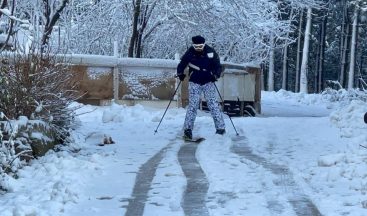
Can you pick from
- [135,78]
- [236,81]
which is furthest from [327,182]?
[236,81]

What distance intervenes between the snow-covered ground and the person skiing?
51cm

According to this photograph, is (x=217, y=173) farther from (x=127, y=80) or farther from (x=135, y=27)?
(x=135, y=27)

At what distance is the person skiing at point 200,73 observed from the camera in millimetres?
10578

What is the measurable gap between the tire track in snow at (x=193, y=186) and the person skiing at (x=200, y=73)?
1.95m

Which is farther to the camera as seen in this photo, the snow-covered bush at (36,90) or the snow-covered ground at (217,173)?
the snow-covered bush at (36,90)

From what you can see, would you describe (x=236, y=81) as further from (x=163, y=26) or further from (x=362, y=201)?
(x=362, y=201)

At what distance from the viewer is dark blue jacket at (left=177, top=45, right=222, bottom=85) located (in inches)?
416

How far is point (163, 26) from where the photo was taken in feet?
74.9

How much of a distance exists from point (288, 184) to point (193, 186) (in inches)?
38.3

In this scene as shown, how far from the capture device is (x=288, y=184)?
6406 millimetres

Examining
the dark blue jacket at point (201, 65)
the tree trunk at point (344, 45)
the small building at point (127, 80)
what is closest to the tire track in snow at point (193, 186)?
the dark blue jacket at point (201, 65)

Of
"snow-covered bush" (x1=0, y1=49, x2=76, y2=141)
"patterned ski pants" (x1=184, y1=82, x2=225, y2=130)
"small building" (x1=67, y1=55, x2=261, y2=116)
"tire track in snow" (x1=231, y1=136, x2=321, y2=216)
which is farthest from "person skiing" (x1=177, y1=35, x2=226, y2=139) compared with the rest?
"small building" (x1=67, y1=55, x2=261, y2=116)

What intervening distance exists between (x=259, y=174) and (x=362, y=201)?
5.24ft

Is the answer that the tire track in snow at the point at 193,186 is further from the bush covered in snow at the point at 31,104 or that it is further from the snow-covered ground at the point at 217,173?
the bush covered in snow at the point at 31,104
